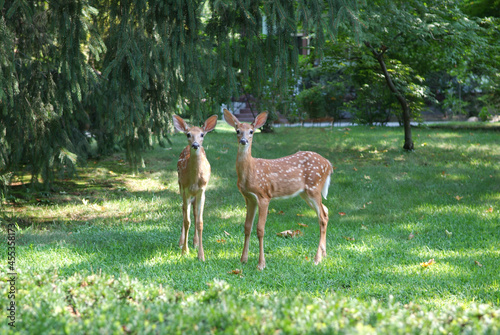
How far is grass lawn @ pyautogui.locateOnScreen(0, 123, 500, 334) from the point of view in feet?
11.5

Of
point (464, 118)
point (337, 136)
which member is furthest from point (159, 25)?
point (464, 118)

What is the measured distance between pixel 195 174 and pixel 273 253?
4.95ft

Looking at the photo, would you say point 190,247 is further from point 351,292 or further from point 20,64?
point 20,64

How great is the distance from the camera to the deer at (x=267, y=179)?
5738 millimetres

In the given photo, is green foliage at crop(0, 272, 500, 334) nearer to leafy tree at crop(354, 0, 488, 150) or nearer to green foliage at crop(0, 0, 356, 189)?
green foliage at crop(0, 0, 356, 189)

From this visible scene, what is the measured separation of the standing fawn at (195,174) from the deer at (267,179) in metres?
0.44

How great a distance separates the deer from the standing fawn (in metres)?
0.44

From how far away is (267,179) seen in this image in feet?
19.5

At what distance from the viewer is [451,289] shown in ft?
16.7

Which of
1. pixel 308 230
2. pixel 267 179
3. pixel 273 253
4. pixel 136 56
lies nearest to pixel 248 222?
pixel 267 179

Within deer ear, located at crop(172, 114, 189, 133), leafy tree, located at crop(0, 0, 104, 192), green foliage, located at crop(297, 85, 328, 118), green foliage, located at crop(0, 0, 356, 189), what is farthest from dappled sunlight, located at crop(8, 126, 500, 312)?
green foliage, located at crop(297, 85, 328, 118)

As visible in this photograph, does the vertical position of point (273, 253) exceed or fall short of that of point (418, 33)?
it falls short

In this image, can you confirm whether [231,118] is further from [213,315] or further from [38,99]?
[38,99]

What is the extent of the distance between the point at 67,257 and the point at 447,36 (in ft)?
32.8
